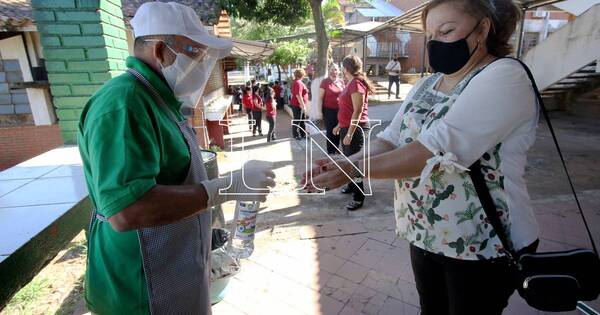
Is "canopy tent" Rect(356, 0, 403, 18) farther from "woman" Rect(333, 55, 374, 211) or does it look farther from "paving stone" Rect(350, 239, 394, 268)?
"paving stone" Rect(350, 239, 394, 268)

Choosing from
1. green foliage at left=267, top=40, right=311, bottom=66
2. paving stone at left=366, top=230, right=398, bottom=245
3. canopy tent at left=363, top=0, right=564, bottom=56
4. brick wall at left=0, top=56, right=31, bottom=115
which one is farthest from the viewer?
green foliage at left=267, top=40, right=311, bottom=66

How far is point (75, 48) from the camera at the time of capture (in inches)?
121

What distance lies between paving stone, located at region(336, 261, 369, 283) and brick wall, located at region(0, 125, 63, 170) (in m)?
7.63

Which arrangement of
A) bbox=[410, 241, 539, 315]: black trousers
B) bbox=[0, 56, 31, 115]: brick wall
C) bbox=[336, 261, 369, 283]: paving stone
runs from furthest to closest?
bbox=[0, 56, 31, 115]: brick wall, bbox=[336, 261, 369, 283]: paving stone, bbox=[410, 241, 539, 315]: black trousers

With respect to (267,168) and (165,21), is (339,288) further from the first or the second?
(165,21)

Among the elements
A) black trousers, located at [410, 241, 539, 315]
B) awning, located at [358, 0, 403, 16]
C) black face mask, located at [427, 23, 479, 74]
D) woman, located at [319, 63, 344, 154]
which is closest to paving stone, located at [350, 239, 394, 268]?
black trousers, located at [410, 241, 539, 315]

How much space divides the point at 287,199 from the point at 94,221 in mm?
3746

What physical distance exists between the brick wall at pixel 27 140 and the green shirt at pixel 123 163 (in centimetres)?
800

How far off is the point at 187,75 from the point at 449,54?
1.09 m

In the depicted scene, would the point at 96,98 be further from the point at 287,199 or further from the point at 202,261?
the point at 287,199

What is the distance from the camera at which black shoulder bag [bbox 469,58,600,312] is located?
1.32 metres

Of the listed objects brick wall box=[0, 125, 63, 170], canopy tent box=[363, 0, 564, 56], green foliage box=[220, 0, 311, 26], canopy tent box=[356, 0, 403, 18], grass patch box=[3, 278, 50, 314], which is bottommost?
grass patch box=[3, 278, 50, 314]

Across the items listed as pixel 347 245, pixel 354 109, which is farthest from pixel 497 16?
pixel 354 109

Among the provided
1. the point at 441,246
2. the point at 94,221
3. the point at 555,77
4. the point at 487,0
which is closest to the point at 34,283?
the point at 94,221
